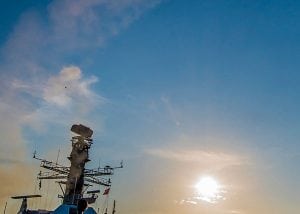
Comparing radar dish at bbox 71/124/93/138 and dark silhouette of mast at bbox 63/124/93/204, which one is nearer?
dark silhouette of mast at bbox 63/124/93/204

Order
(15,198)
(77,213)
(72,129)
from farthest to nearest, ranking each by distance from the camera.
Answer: (72,129), (15,198), (77,213)

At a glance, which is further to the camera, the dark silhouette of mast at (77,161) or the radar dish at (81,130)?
the radar dish at (81,130)

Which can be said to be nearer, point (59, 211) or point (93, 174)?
point (59, 211)

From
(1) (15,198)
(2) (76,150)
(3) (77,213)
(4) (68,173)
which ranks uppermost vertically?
(2) (76,150)

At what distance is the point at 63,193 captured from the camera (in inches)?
1987

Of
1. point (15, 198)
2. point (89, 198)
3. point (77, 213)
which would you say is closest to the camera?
point (77, 213)

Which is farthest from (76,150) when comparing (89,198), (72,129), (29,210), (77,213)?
(77,213)

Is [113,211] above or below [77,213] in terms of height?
above

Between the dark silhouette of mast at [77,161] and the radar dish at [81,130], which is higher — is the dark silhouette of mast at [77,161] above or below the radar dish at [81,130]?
below

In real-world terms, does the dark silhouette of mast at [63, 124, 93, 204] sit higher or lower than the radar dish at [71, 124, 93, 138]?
lower

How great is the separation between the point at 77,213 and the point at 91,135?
92.5ft

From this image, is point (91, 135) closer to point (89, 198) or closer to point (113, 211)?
point (89, 198)

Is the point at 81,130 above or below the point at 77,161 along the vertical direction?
above

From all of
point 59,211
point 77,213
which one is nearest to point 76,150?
point 59,211
